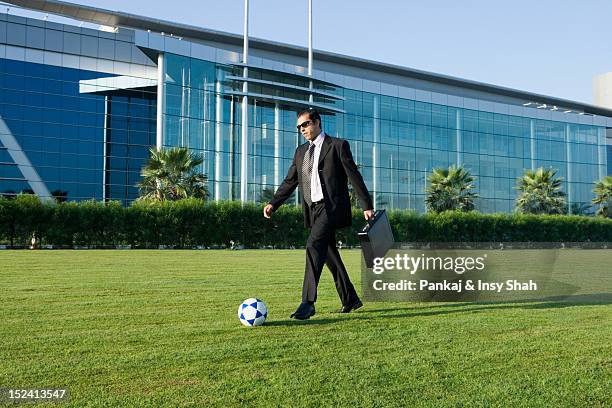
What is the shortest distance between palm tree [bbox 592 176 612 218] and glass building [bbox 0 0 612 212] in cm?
1034

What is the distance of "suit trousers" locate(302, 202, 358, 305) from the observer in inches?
265

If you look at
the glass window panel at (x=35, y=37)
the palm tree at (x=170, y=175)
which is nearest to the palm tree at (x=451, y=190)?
the palm tree at (x=170, y=175)

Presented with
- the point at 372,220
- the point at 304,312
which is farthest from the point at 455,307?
the point at 304,312

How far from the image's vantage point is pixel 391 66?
205ft

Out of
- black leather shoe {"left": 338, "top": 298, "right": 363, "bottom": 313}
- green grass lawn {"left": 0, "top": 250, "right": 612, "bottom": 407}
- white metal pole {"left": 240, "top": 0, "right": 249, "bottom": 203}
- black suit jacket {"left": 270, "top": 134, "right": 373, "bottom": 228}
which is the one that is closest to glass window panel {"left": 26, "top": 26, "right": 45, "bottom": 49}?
white metal pole {"left": 240, "top": 0, "right": 249, "bottom": 203}

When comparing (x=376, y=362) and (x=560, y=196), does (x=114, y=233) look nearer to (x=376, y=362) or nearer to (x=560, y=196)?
(x=376, y=362)

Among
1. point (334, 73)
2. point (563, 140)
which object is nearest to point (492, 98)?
point (563, 140)

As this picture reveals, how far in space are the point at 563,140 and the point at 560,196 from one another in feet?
41.1

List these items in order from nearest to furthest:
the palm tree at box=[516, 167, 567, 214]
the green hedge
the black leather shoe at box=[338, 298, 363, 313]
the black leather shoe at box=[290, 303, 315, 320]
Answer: the black leather shoe at box=[290, 303, 315, 320] → the black leather shoe at box=[338, 298, 363, 313] → the green hedge → the palm tree at box=[516, 167, 567, 214]

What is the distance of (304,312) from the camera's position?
21.3 feet

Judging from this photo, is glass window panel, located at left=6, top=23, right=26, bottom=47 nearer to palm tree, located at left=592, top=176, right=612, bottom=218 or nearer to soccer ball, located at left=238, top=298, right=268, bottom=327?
soccer ball, located at left=238, top=298, right=268, bottom=327

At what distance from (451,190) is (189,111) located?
21985 millimetres

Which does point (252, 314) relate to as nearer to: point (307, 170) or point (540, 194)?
point (307, 170)

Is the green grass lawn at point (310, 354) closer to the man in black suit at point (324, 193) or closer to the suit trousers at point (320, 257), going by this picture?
the suit trousers at point (320, 257)
